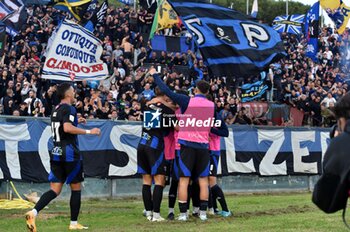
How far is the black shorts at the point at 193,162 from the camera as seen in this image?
37.1 feet

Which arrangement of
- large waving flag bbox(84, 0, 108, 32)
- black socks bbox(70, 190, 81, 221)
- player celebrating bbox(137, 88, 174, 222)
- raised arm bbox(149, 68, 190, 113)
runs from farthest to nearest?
large waving flag bbox(84, 0, 108, 32) < player celebrating bbox(137, 88, 174, 222) < raised arm bbox(149, 68, 190, 113) < black socks bbox(70, 190, 81, 221)

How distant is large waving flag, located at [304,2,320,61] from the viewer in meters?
32.8

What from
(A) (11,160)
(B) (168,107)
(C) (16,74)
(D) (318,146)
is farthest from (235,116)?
(B) (168,107)

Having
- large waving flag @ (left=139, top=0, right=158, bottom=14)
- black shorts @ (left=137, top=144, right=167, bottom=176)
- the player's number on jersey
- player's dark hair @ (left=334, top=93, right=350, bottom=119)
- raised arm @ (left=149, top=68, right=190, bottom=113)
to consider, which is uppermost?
player's dark hair @ (left=334, top=93, right=350, bottom=119)

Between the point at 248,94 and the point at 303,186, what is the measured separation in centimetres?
523

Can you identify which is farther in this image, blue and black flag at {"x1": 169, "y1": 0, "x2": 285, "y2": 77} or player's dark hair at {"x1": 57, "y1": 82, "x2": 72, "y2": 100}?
blue and black flag at {"x1": 169, "y1": 0, "x2": 285, "y2": 77}

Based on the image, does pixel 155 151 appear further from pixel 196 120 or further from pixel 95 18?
pixel 95 18

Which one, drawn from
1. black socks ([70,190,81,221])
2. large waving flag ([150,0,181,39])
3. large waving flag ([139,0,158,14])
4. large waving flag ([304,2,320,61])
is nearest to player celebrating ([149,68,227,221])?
black socks ([70,190,81,221])

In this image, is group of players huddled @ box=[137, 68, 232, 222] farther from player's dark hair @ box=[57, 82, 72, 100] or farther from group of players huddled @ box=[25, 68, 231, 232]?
player's dark hair @ box=[57, 82, 72, 100]

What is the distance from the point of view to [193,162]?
11.4 m

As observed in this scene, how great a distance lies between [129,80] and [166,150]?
1100 centimetres

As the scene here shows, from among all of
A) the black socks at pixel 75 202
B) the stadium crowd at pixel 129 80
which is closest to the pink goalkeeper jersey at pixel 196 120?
the black socks at pixel 75 202

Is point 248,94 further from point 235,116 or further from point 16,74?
point 16,74

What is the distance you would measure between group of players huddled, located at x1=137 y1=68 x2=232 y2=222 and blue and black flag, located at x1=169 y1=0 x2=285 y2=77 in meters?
1.51
